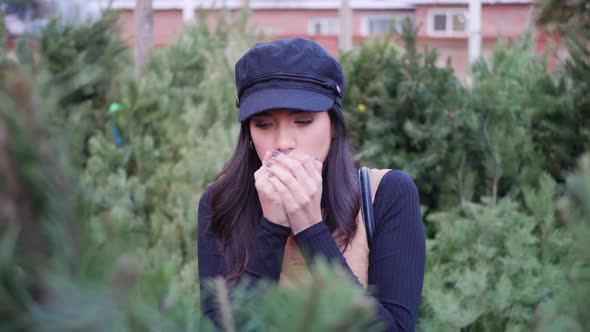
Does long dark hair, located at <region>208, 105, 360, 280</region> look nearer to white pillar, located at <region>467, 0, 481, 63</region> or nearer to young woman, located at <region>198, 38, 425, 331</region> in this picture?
young woman, located at <region>198, 38, 425, 331</region>

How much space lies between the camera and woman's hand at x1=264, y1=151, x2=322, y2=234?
6.01 ft

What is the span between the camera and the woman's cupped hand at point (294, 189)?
1835 mm

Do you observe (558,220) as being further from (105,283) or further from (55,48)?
→ (55,48)

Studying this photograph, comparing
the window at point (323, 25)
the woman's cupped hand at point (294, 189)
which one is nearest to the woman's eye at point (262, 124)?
the woman's cupped hand at point (294, 189)

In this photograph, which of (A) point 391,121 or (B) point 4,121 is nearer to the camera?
(B) point 4,121

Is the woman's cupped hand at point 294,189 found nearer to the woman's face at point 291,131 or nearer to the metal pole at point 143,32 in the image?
→ the woman's face at point 291,131

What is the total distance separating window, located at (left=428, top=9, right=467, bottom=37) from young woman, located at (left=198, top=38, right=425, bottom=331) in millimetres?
31085

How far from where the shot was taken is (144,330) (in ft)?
1.96

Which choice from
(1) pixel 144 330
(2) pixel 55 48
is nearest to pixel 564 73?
(1) pixel 144 330

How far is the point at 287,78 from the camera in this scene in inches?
78.9

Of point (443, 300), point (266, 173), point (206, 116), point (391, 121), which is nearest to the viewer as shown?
point (266, 173)

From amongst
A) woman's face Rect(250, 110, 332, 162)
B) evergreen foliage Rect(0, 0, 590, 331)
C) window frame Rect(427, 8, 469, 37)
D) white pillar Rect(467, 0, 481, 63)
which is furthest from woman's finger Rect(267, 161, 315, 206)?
window frame Rect(427, 8, 469, 37)

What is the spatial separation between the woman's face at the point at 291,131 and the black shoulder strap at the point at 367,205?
0.17 m

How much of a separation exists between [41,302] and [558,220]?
3153 millimetres
